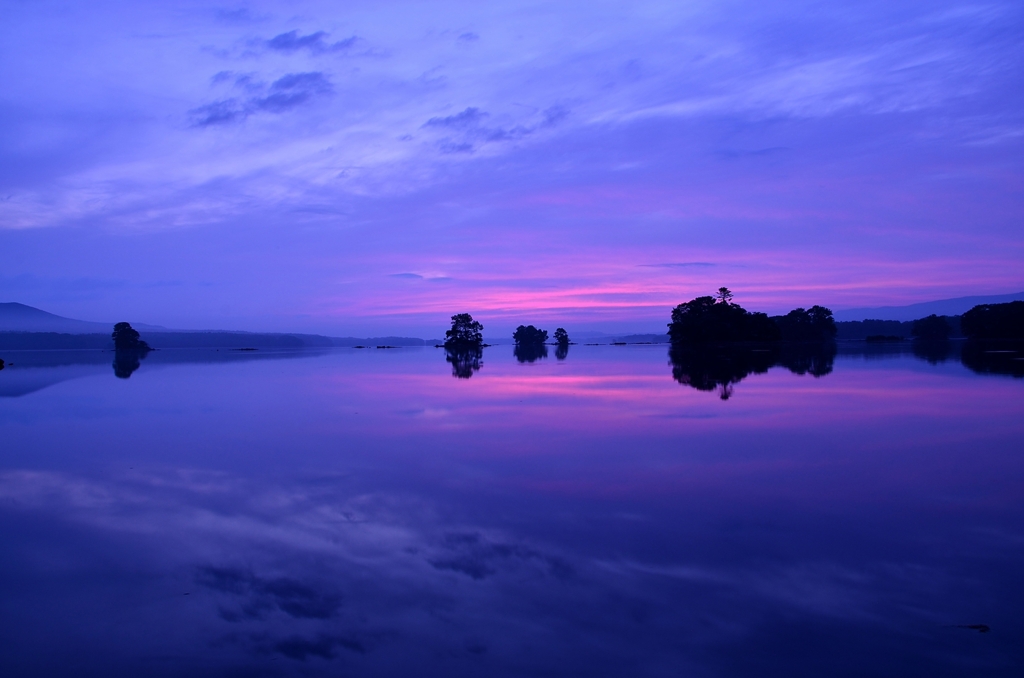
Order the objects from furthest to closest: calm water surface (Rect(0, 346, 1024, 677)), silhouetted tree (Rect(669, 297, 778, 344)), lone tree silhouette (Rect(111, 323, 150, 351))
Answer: lone tree silhouette (Rect(111, 323, 150, 351)) → silhouetted tree (Rect(669, 297, 778, 344)) → calm water surface (Rect(0, 346, 1024, 677))

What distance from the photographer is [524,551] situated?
6.13 meters

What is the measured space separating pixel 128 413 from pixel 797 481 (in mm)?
15761

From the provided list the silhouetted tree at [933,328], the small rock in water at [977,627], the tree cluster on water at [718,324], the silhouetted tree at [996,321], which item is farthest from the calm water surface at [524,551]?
the silhouetted tree at [933,328]

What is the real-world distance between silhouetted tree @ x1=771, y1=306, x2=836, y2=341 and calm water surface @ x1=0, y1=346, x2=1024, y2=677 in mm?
95037

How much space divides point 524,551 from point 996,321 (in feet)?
343

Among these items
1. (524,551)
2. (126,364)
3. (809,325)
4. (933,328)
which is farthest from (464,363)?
(933,328)

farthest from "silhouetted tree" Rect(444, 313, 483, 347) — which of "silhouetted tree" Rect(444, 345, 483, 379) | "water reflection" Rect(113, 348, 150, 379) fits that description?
"water reflection" Rect(113, 348, 150, 379)

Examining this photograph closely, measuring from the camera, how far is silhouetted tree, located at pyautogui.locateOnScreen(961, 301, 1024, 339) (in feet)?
284

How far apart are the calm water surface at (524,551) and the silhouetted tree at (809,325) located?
312ft

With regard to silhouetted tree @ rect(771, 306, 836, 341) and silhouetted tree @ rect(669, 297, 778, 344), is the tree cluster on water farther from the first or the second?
silhouetted tree @ rect(771, 306, 836, 341)

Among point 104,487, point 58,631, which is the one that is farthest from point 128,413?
point 58,631

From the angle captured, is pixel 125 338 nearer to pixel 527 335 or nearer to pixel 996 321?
pixel 527 335

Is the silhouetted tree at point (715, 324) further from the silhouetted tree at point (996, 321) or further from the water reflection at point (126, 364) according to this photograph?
the water reflection at point (126, 364)

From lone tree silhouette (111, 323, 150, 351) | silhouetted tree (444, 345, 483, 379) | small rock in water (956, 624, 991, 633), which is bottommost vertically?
small rock in water (956, 624, 991, 633)
